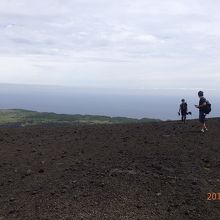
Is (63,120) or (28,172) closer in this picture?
(28,172)

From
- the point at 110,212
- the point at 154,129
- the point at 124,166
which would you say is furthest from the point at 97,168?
the point at 154,129

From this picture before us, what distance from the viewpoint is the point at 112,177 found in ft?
52.0

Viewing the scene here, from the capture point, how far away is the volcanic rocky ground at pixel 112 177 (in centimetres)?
1373

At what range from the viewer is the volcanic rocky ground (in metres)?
13.7

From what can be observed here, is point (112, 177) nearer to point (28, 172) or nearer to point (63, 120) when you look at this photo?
point (28, 172)

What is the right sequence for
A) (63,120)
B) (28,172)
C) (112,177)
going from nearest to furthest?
(112,177) → (28,172) → (63,120)

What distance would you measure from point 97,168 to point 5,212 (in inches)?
156

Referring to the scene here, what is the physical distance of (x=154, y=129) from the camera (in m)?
25.3

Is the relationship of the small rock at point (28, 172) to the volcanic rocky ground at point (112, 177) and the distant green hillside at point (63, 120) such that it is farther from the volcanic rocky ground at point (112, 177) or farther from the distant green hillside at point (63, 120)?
the distant green hillside at point (63, 120)

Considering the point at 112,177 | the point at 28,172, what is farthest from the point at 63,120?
the point at 112,177

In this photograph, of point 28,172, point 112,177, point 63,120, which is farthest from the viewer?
point 63,120

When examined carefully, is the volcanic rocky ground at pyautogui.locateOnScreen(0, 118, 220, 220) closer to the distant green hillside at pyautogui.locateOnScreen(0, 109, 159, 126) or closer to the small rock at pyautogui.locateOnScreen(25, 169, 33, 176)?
the small rock at pyautogui.locateOnScreen(25, 169, 33, 176)

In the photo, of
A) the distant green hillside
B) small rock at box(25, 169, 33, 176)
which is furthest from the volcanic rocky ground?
the distant green hillside

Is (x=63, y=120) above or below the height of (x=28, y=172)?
above
